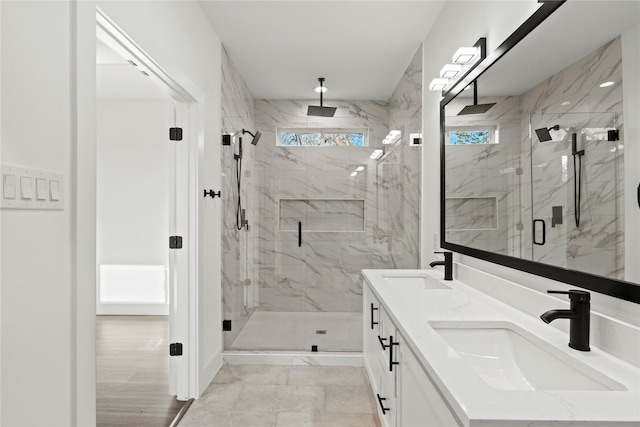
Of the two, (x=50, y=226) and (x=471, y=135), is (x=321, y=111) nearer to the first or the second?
(x=471, y=135)

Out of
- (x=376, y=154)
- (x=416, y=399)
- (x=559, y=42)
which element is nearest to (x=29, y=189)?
(x=416, y=399)

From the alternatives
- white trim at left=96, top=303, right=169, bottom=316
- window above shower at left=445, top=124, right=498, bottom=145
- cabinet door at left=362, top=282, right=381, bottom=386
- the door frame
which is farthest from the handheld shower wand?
white trim at left=96, top=303, right=169, bottom=316

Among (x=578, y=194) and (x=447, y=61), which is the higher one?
(x=447, y=61)

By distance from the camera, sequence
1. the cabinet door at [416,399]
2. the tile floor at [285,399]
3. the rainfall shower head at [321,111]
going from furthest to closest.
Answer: the rainfall shower head at [321,111] < the tile floor at [285,399] < the cabinet door at [416,399]

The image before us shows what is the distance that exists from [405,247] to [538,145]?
6.51 feet

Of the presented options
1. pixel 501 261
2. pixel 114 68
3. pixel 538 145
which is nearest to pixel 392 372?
pixel 501 261

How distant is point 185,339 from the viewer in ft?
8.79

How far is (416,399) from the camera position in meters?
1.33

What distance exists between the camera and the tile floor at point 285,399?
243cm

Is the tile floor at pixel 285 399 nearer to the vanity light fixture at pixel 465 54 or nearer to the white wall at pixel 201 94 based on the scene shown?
the white wall at pixel 201 94

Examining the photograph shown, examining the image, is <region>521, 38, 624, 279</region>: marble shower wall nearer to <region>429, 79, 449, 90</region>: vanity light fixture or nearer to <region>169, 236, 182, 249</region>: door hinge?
Answer: <region>429, 79, 449, 90</region>: vanity light fixture

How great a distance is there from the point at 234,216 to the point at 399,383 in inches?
92.3

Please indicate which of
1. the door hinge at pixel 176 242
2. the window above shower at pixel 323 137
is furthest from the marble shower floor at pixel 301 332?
the window above shower at pixel 323 137

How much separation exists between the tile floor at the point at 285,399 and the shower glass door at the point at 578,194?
5.20ft
